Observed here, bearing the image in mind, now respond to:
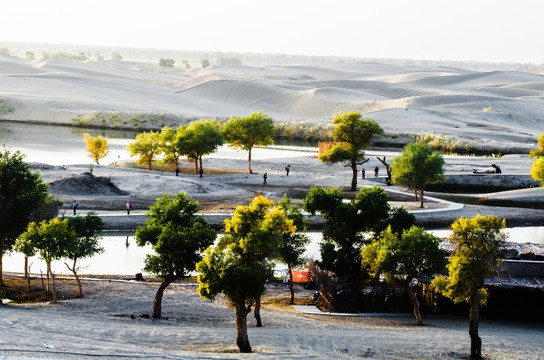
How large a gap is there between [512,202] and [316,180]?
13.6 meters

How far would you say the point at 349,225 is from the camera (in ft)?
105

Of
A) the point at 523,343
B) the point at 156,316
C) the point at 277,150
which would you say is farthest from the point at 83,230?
the point at 277,150

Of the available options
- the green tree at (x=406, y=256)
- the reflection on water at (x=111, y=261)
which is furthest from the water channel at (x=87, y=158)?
the green tree at (x=406, y=256)

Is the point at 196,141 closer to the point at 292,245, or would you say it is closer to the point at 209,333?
the point at 292,245

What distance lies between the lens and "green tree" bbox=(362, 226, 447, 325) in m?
27.2

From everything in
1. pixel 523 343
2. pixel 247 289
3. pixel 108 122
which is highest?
pixel 108 122

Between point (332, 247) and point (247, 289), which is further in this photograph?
point (332, 247)

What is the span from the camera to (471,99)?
14538 centimetres

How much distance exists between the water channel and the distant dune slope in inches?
612

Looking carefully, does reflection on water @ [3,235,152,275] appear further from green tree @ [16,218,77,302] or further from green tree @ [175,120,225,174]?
green tree @ [175,120,225,174]

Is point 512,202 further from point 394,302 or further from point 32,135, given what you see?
point 32,135

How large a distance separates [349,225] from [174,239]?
26.9 ft

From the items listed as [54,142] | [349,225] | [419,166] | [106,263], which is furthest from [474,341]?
[54,142]

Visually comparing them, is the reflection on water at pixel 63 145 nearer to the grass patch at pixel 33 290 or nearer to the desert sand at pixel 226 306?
the desert sand at pixel 226 306
